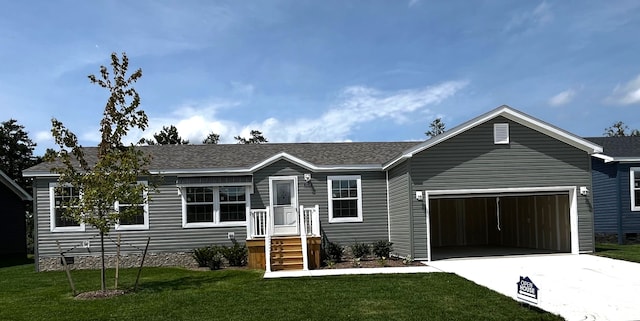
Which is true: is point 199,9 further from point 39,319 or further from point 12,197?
point 12,197

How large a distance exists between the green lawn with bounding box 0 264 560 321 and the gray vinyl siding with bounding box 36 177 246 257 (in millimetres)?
3530

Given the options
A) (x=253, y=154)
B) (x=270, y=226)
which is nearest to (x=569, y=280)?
(x=270, y=226)

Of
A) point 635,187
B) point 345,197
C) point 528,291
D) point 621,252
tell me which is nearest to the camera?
point 528,291

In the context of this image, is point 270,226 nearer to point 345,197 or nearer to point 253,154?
point 345,197

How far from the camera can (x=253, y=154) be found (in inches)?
Result: 813

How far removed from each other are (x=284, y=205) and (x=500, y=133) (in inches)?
280

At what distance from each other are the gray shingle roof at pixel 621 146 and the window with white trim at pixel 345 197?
9.72 meters

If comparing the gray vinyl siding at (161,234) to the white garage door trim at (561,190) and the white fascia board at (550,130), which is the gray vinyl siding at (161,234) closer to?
the white garage door trim at (561,190)

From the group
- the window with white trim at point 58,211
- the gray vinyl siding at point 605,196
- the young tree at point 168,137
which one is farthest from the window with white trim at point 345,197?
the young tree at point 168,137

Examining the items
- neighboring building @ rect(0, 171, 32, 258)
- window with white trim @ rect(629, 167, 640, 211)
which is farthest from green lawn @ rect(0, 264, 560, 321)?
window with white trim @ rect(629, 167, 640, 211)

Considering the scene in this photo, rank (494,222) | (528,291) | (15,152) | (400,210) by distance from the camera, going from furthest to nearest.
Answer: (15,152), (494,222), (400,210), (528,291)

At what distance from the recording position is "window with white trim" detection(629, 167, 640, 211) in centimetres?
2089

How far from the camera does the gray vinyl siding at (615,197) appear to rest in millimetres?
A: 20891

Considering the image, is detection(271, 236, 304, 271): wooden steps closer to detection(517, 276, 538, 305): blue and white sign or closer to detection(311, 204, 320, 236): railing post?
detection(311, 204, 320, 236): railing post
